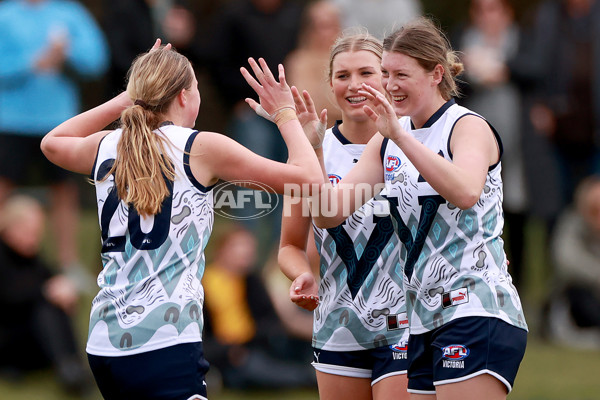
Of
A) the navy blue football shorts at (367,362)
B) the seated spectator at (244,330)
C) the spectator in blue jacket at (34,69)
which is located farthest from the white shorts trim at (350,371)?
the spectator in blue jacket at (34,69)

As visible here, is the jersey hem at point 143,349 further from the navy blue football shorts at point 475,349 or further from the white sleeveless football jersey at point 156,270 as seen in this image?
the navy blue football shorts at point 475,349

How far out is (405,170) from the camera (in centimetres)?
390

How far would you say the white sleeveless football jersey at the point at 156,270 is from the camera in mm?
3602

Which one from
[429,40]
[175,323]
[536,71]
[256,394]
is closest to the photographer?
[175,323]

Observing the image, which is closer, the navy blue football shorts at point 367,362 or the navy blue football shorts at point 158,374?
the navy blue football shorts at point 158,374

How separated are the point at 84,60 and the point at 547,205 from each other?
4.52m

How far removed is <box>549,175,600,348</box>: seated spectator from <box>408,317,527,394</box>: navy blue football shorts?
5.16 m

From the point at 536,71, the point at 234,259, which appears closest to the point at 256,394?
the point at 234,259

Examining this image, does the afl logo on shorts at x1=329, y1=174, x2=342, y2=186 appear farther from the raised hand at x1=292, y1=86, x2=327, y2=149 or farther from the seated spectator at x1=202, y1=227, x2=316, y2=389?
the seated spectator at x1=202, y1=227, x2=316, y2=389

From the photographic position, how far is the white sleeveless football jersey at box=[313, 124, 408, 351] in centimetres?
427

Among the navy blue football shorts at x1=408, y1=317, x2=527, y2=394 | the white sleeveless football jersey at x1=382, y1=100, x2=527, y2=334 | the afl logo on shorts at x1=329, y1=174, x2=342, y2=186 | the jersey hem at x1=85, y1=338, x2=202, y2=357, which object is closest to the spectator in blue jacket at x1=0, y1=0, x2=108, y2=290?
the afl logo on shorts at x1=329, y1=174, x2=342, y2=186

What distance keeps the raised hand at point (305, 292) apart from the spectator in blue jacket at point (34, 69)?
15.4ft

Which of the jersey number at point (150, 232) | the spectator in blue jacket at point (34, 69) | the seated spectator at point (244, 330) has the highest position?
the spectator in blue jacket at point (34, 69)

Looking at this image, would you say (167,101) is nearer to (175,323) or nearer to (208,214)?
(208,214)
